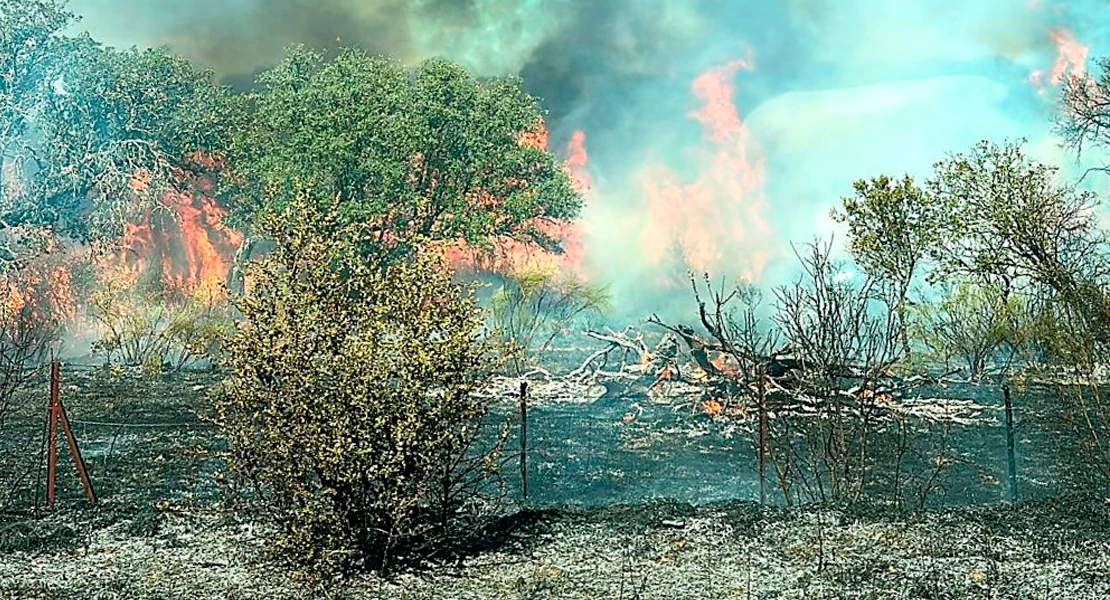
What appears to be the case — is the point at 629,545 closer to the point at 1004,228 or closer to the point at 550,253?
the point at 1004,228

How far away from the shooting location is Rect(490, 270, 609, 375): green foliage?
2247cm

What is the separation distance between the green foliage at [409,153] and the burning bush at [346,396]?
551 inches

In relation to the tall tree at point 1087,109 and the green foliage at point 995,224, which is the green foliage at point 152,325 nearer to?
the green foliage at point 995,224

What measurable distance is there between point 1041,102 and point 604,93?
349 inches

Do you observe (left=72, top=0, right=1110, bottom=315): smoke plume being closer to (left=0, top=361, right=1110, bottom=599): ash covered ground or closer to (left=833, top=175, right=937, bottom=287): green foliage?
(left=833, top=175, right=937, bottom=287): green foliage

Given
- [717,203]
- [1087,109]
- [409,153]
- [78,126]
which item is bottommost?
[717,203]

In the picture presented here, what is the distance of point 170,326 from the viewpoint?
20562 mm

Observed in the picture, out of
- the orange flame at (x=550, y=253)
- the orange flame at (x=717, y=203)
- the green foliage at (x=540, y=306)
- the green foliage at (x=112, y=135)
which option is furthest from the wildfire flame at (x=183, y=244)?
the orange flame at (x=717, y=203)

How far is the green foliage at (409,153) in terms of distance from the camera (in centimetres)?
2230

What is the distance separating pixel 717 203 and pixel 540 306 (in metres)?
4.88

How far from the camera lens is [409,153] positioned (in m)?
22.5

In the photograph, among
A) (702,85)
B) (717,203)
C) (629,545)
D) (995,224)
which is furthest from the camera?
(717,203)

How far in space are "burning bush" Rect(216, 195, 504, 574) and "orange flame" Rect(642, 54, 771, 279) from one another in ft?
63.0

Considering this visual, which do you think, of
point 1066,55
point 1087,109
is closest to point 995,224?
point 1087,109
